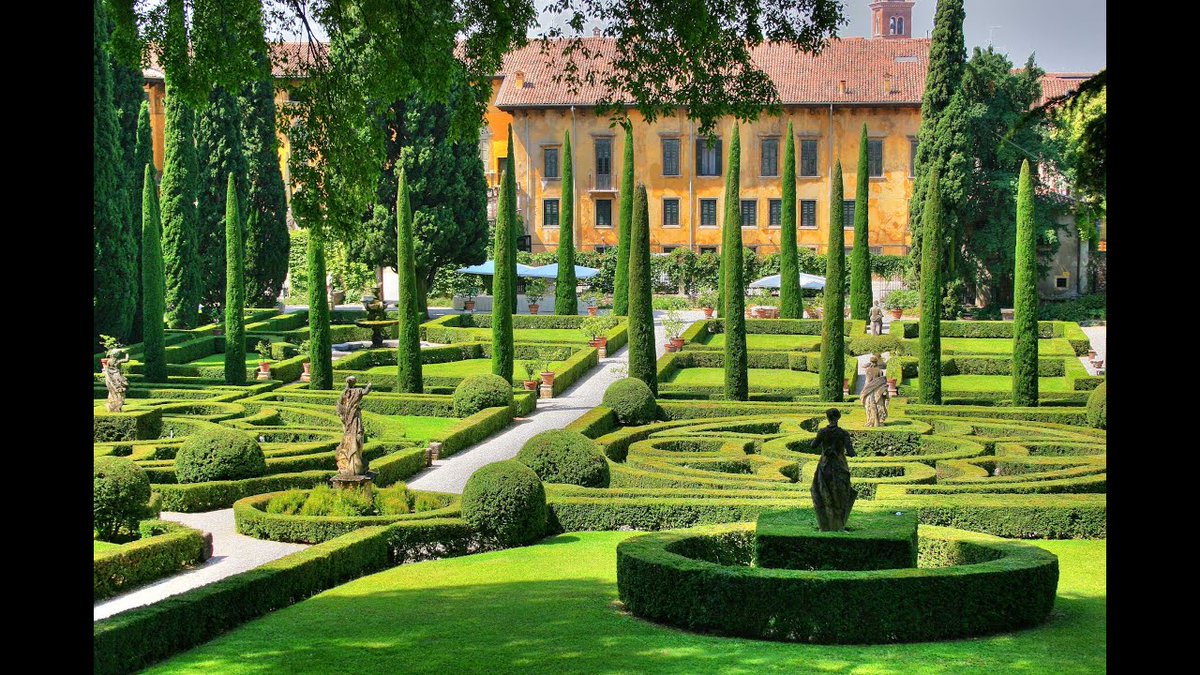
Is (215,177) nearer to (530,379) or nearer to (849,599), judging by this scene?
(530,379)

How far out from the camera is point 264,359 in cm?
3784

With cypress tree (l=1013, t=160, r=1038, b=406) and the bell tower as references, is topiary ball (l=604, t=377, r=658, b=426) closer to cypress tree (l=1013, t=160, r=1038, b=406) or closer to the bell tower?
cypress tree (l=1013, t=160, r=1038, b=406)

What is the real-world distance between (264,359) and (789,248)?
1486 cm

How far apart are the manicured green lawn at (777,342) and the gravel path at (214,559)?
2036cm

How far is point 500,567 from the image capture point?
1622 cm

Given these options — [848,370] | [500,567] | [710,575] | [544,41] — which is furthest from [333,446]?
[848,370]

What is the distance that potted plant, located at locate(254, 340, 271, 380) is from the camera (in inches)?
1397

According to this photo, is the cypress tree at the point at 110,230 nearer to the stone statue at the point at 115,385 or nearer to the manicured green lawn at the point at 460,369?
the manicured green lawn at the point at 460,369

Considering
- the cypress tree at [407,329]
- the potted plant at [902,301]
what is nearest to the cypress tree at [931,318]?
the cypress tree at [407,329]

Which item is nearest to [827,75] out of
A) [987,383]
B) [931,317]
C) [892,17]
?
[987,383]

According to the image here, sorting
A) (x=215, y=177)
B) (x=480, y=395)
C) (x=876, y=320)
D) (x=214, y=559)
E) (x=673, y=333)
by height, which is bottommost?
(x=214, y=559)

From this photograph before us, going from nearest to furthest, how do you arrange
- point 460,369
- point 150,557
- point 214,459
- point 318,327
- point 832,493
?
point 832,493 → point 150,557 → point 214,459 → point 318,327 → point 460,369

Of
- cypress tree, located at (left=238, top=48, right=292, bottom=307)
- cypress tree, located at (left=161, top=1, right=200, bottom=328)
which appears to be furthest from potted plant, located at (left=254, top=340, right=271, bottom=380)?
cypress tree, located at (left=238, top=48, right=292, bottom=307)

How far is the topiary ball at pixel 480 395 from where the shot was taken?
97.3 feet
